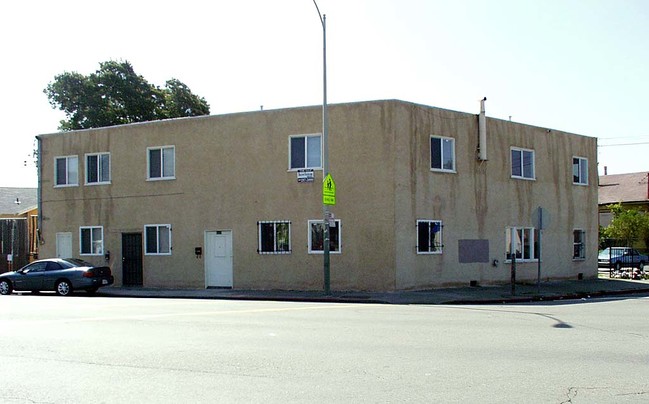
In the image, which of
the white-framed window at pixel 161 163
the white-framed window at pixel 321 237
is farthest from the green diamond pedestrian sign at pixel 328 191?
the white-framed window at pixel 161 163

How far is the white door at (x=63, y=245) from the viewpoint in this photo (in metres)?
27.1

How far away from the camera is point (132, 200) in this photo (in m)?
25.7

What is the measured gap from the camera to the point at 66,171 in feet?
89.9

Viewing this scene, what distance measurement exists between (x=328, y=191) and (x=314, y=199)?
7.32 feet

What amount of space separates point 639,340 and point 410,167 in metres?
11.8

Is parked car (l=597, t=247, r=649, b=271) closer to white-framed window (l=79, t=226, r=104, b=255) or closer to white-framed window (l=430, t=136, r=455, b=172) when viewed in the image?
white-framed window (l=430, t=136, r=455, b=172)

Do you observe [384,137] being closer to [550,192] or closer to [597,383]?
[550,192]

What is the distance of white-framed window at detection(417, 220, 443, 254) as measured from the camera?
22.2 m

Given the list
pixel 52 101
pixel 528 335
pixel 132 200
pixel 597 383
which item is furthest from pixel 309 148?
pixel 52 101

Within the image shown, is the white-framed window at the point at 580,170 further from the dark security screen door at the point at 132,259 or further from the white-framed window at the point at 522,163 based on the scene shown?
the dark security screen door at the point at 132,259

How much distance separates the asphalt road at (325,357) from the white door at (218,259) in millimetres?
8243

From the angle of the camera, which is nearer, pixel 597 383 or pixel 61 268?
pixel 597 383

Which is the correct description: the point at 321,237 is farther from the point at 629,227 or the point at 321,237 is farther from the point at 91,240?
the point at 629,227

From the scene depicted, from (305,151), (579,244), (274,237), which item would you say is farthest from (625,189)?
(274,237)
